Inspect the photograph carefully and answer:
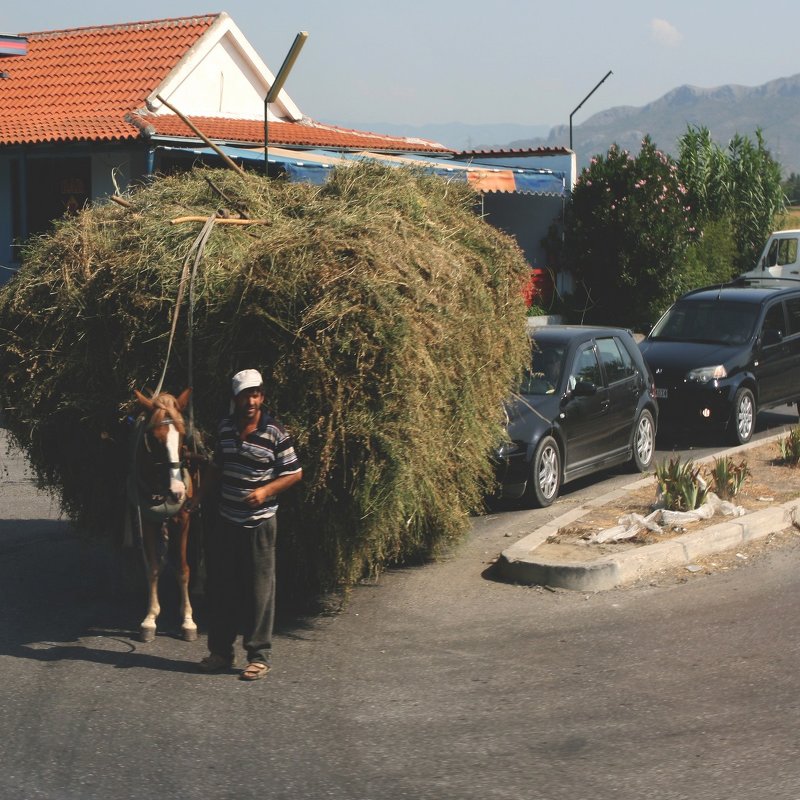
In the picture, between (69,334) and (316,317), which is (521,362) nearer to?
(316,317)

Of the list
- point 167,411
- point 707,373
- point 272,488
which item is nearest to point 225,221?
point 167,411

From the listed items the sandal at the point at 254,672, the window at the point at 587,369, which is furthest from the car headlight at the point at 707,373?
the sandal at the point at 254,672

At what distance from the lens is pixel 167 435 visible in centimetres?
674

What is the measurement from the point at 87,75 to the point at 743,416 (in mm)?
17016

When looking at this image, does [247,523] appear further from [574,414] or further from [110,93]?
[110,93]

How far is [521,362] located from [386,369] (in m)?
2.52

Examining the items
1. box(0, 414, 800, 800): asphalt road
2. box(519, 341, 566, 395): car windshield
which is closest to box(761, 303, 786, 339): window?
box(519, 341, 566, 395): car windshield

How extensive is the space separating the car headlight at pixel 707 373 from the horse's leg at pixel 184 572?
29.6ft

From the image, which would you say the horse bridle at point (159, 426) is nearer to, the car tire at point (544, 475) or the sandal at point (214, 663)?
the sandal at point (214, 663)

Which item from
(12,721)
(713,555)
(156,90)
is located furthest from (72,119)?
(12,721)

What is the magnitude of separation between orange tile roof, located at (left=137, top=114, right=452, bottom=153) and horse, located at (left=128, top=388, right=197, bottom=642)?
13.2m

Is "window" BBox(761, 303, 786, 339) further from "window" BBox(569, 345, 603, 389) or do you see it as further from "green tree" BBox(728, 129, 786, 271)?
"green tree" BBox(728, 129, 786, 271)

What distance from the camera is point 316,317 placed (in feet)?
22.1

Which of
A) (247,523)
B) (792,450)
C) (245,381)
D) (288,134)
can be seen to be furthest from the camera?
(288,134)
